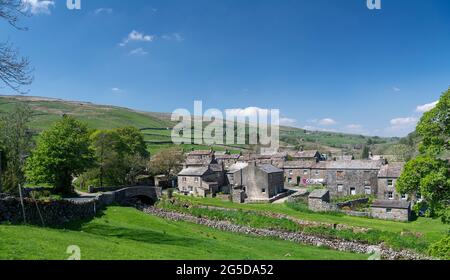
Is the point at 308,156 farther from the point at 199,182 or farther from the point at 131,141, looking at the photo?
the point at 131,141

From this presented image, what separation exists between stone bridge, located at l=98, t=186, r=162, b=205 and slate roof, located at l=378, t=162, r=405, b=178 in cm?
3429

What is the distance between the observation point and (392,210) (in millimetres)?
39938

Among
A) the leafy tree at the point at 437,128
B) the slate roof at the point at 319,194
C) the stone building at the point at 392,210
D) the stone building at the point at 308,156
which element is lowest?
the stone building at the point at 392,210

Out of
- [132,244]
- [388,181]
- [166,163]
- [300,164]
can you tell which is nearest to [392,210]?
[388,181]

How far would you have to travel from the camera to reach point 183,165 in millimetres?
73562

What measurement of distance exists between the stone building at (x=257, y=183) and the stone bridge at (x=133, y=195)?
12.7 meters

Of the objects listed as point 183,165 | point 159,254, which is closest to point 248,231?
point 159,254

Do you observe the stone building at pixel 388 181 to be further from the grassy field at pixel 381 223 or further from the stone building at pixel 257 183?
the stone building at pixel 257 183

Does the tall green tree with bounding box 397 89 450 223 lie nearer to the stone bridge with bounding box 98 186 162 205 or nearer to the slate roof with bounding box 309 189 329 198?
the slate roof with bounding box 309 189 329 198

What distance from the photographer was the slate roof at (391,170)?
49.1 m

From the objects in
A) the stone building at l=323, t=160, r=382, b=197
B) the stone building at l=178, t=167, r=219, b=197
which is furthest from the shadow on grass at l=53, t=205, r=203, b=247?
the stone building at l=323, t=160, r=382, b=197

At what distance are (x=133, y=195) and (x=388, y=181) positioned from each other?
1487 inches

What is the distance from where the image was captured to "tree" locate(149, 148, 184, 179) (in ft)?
228

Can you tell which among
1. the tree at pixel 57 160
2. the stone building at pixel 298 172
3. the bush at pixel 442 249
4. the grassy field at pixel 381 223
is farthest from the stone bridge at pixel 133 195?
the bush at pixel 442 249
